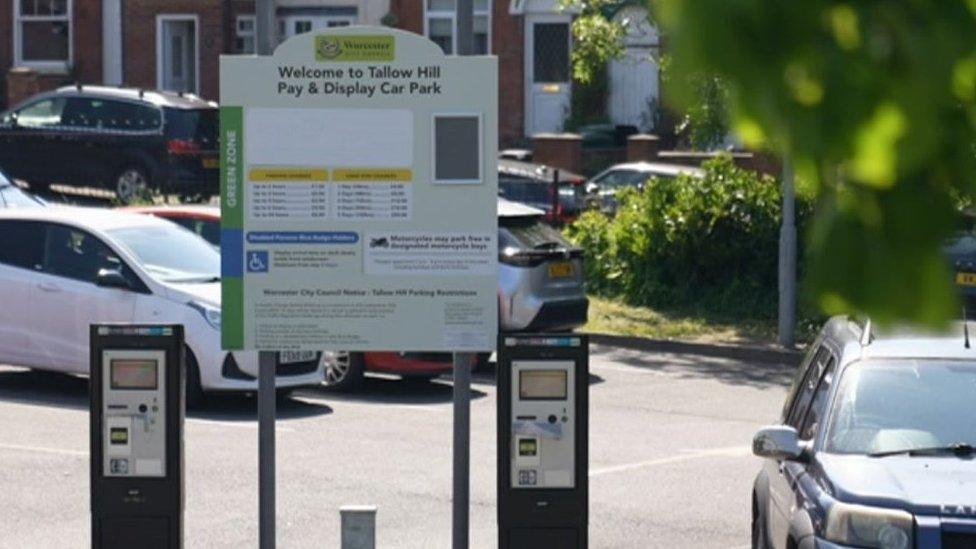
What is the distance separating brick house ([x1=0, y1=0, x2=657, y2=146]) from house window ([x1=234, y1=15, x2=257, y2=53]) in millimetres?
21

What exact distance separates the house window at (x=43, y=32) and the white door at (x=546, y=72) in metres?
10.1

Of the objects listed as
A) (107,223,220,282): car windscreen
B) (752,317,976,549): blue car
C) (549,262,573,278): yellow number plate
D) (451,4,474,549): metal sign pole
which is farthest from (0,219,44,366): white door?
(752,317,976,549): blue car

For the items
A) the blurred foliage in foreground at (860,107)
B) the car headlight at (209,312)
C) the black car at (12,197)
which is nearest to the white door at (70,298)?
the car headlight at (209,312)

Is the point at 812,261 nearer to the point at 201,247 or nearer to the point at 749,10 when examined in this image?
the point at 749,10

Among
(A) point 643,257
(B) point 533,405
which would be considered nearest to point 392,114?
(B) point 533,405

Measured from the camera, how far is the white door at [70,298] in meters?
15.6

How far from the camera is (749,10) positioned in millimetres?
2139

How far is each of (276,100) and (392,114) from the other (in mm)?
512

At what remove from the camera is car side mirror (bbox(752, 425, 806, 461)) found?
306 inches

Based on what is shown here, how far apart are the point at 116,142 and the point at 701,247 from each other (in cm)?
976

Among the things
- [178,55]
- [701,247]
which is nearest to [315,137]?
[701,247]

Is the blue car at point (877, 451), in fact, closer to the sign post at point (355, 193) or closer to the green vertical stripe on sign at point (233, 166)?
the sign post at point (355, 193)

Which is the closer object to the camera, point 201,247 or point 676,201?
point 201,247

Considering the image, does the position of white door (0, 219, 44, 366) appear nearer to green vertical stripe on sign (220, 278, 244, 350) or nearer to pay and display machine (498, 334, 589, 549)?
green vertical stripe on sign (220, 278, 244, 350)
